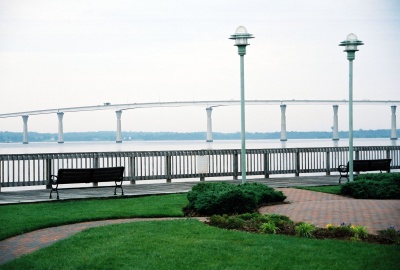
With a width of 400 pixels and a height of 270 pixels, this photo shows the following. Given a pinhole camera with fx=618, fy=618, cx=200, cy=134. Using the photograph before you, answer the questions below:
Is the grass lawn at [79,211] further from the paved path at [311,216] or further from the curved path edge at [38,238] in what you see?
the paved path at [311,216]

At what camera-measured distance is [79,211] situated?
44.1 feet

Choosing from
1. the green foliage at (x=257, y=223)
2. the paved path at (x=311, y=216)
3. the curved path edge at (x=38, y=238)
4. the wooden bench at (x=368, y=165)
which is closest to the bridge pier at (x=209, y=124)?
the wooden bench at (x=368, y=165)

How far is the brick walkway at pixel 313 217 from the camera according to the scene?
9820 mm

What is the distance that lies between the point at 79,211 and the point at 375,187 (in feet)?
24.5

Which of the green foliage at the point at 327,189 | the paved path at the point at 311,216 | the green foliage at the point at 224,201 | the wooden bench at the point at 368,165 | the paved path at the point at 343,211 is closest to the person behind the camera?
the paved path at the point at 311,216

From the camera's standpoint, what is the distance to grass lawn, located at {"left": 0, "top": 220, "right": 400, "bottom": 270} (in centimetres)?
794

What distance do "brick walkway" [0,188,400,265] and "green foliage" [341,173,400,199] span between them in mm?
882

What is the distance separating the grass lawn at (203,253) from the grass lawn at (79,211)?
6.41ft

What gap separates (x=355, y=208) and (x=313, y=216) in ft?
5.00

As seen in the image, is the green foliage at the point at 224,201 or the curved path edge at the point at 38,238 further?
the green foliage at the point at 224,201

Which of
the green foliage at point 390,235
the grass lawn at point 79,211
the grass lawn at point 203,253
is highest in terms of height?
the green foliage at point 390,235

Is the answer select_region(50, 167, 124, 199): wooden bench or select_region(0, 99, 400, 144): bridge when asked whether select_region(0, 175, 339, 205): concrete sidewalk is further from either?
select_region(0, 99, 400, 144): bridge

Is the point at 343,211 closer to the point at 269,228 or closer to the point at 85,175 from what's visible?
the point at 269,228

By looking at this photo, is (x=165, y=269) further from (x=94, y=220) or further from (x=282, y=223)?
(x=94, y=220)
